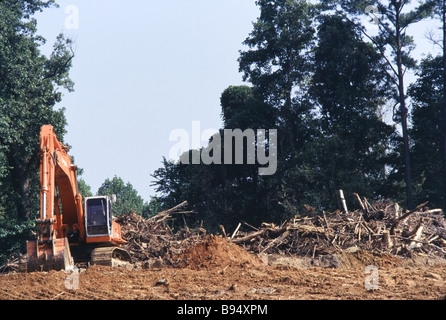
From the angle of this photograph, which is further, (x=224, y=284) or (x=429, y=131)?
(x=429, y=131)

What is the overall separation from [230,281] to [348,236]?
6875 millimetres

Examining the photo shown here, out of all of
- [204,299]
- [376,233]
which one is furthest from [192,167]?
[204,299]

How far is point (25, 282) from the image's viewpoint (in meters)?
13.9

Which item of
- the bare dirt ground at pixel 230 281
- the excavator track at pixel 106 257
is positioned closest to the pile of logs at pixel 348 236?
the bare dirt ground at pixel 230 281

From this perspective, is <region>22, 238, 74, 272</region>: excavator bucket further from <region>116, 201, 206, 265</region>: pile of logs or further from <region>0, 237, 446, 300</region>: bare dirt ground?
<region>116, 201, 206, 265</region>: pile of logs

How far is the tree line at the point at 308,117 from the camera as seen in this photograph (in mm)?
31344

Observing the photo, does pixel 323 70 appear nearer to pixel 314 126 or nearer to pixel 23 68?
pixel 314 126

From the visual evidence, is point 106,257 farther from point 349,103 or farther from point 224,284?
point 349,103

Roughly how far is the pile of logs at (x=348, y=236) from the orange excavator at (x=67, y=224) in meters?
A: 4.78

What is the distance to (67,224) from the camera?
711 inches

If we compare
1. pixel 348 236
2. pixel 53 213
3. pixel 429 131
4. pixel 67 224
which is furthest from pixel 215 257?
pixel 429 131

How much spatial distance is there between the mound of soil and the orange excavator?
219 centimetres

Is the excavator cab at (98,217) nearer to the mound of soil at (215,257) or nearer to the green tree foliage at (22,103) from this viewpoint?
the mound of soil at (215,257)

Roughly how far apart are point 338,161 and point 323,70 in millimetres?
5958
